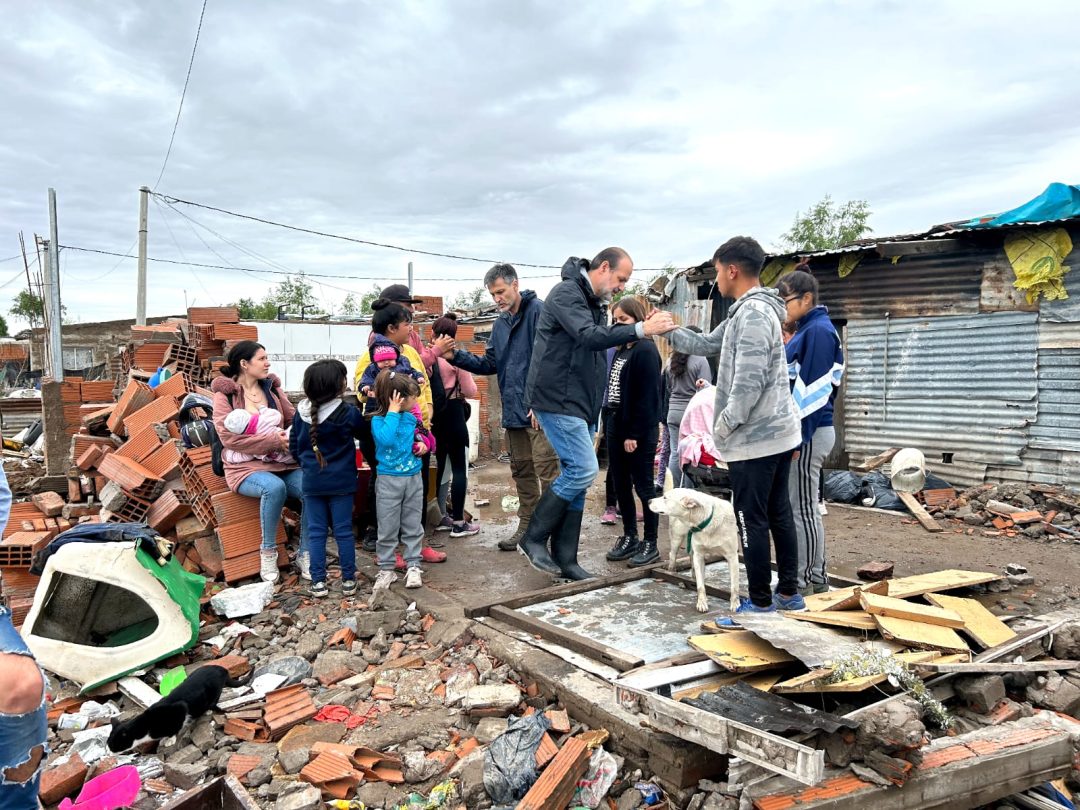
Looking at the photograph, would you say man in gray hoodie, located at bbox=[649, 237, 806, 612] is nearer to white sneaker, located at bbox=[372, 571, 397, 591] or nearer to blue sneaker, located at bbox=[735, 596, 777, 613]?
blue sneaker, located at bbox=[735, 596, 777, 613]

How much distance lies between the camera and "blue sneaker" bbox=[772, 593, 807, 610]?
3.81 metres

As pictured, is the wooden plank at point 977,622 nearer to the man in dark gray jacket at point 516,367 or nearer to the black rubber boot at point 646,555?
the black rubber boot at point 646,555

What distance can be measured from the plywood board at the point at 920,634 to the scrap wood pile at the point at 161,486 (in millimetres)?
4151

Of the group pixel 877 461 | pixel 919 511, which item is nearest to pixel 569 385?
pixel 919 511

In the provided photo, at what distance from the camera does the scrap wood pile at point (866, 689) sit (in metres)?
2.46

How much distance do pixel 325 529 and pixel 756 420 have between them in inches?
120

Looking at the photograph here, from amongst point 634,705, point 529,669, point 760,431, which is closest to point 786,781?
point 634,705

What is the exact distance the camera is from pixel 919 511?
7.47 m

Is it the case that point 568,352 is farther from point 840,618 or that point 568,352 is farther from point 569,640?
point 840,618

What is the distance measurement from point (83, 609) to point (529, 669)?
2881 mm

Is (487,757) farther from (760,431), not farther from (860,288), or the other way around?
(860,288)

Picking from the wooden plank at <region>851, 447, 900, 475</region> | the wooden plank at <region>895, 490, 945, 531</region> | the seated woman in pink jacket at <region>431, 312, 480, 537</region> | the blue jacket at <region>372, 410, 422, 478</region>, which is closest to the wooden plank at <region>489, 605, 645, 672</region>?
the blue jacket at <region>372, 410, 422, 478</region>

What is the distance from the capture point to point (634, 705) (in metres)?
2.83

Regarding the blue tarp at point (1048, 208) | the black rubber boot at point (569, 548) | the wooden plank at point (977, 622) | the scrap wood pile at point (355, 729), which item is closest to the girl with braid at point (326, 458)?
the scrap wood pile at point (355, 729)
